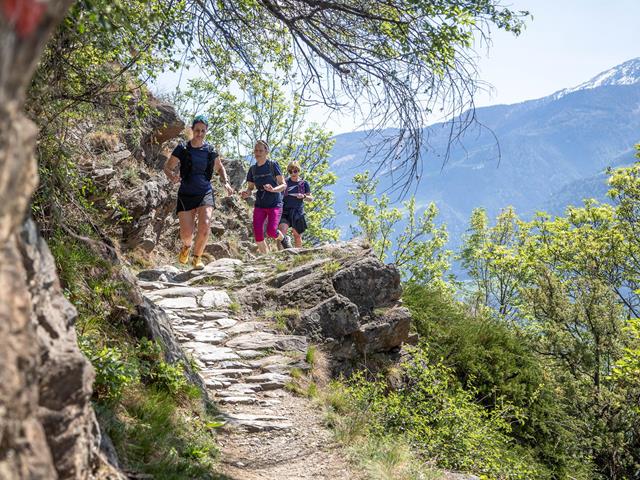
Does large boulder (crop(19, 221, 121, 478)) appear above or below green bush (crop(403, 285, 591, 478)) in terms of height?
above

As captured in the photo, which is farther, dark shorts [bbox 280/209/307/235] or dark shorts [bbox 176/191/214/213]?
dark shorts [bbox 280/209/307/235]

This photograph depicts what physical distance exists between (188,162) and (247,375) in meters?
3.77

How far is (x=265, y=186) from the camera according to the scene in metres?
10.8

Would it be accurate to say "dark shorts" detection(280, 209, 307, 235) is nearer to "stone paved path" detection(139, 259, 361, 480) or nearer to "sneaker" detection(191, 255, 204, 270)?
"stone paved path" detection(139, 259, 361, 480)

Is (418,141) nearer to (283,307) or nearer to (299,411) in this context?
(299,411)

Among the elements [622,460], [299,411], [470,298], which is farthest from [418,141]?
[470,298]

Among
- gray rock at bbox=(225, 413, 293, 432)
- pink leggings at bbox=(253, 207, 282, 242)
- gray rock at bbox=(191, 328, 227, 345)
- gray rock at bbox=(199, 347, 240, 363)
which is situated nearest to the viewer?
gray rock at bbox=(225, 413, 293, 432)

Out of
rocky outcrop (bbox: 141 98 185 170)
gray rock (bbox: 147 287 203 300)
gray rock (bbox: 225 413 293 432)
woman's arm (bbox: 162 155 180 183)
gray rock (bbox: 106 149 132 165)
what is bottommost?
gray rock (bbox: 225 413 293 432)

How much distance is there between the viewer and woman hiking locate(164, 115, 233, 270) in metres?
8.95

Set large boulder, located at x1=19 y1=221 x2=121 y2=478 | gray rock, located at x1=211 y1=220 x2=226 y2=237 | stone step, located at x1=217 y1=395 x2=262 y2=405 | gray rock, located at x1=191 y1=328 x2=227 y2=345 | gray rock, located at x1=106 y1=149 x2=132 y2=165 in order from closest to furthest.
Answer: large boulder, located at x1=19 y1=221 x2=121 y2=478 → stone step, located at x1=217 y1=395 x2=262 y2=405 → gray rock, located at x1=191 y1=328 x2=227 y2=345 → gray rock, located at x1=106 y1=149 x2=132 y2=165 → gray rock, located at x1=211 y1=220 x2=226 y2=237

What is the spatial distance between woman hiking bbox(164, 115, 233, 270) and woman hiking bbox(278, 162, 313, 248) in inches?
117

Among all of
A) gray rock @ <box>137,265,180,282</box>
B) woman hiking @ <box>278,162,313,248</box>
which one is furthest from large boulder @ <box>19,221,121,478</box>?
woman hiking @ <box>278,162,313,248</box>

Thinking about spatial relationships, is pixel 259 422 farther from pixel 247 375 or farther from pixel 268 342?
pixel 268 342

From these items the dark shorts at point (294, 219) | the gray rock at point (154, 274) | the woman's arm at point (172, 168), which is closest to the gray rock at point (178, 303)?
the gray rock at point (154, 274)
